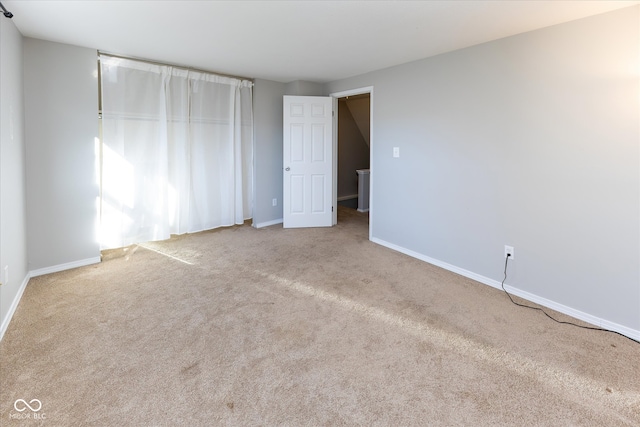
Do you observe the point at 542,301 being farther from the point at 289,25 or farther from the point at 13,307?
the point at 13,307

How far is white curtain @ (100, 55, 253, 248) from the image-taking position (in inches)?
145

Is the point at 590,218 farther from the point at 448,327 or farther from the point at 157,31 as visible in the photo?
the point at 157,31

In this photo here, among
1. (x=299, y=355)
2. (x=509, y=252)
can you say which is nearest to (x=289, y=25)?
(x=299, y=355)

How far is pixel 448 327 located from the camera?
2307 millimetres

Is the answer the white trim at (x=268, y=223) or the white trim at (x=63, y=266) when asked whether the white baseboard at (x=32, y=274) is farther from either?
the white trim at (x=268, y=223)

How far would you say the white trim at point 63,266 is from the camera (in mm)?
3146

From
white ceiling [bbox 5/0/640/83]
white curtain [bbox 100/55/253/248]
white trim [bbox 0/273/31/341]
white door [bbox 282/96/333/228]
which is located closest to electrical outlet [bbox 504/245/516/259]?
white ceiling [bbox 5/0/640/83]

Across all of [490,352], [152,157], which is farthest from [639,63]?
[152,157]

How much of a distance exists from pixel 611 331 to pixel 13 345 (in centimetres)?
394

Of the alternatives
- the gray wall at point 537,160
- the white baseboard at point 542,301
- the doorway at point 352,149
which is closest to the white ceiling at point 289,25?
the gray wall at point 537,160

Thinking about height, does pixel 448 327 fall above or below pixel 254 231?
below

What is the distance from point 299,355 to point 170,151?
327 cm

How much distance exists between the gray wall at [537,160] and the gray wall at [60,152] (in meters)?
3.33

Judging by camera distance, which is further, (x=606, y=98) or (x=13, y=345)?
(x=606, y=98)
